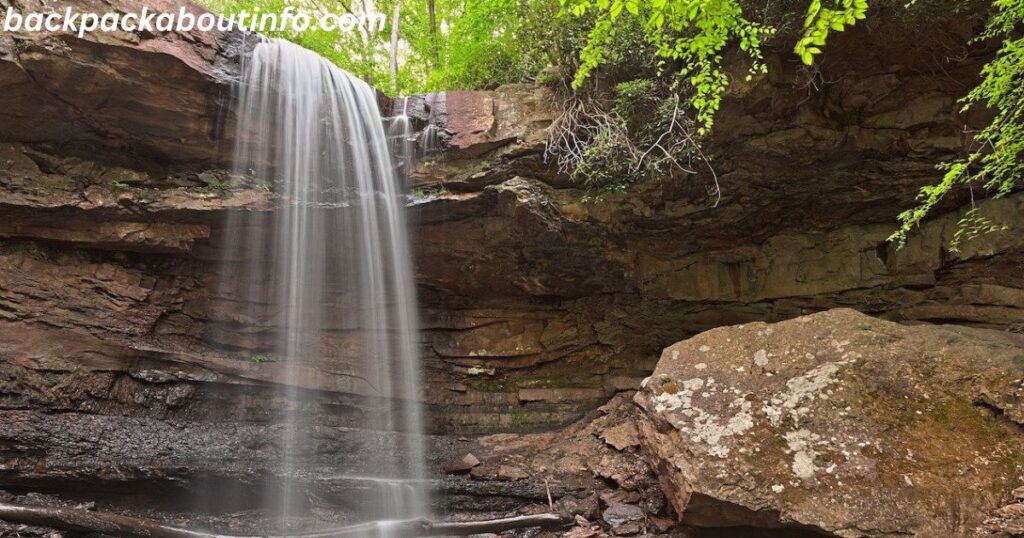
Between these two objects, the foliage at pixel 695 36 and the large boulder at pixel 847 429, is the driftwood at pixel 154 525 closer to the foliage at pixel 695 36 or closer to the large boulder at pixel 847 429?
the large boulder at pixel 847 429

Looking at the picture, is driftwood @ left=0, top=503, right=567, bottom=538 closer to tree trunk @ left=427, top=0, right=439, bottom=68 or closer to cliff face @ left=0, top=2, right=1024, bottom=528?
cliff face @ left=0, top=2, right=1024, bottom=528

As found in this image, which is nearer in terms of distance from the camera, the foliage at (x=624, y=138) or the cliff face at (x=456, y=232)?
the cliff face at (x=456, y=232)

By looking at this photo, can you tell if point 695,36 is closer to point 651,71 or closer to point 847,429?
point 651,71

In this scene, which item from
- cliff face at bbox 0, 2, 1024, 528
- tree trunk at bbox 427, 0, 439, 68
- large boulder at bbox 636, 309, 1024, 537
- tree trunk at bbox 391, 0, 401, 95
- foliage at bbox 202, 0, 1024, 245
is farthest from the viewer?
tree trunk at bbox 391, 0, 401, 95

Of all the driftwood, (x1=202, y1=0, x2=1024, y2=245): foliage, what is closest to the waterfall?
the driftwood

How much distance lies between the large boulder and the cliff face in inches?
90.5

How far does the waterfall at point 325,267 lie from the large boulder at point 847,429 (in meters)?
3.41

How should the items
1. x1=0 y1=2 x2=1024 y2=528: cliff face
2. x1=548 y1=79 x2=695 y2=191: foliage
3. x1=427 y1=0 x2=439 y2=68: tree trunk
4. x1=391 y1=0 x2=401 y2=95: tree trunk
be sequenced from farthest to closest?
x1=391 y1=0 x2=401 y2=95: tree trunk, x1=427 y1=0 x2=439 y2=68: tree trunk, x1=548 y1=79 x2=695 y2=191: foliage, x1=0 y1=2 x2=1024 y2=528: cliff face

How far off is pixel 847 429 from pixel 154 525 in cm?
627

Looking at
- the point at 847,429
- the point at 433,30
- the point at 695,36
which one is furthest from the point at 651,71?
the point at 433,30

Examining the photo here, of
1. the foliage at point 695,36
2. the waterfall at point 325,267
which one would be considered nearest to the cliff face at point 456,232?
the waterfall at point 325,267

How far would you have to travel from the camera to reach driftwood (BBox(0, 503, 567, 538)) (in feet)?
15.4

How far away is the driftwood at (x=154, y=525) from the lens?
4.70 m

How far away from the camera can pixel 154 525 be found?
16.1 feet
